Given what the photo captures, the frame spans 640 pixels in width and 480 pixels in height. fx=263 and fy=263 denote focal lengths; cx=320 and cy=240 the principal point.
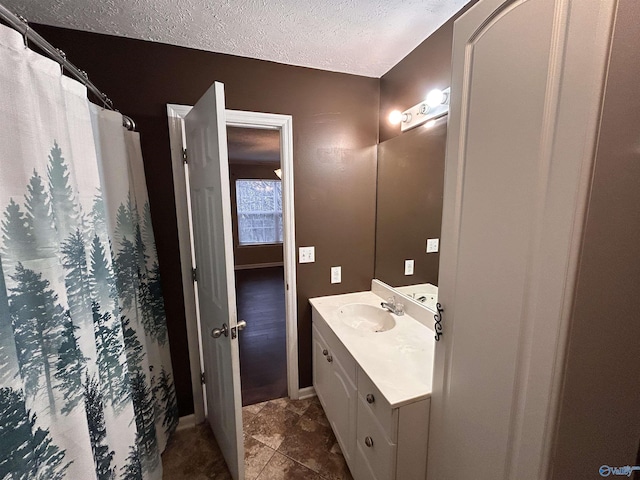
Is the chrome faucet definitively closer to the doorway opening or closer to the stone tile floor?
the stone tile floor

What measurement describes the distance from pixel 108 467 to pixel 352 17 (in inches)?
89.3

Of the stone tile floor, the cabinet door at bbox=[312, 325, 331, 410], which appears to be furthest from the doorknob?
the stone tile floor

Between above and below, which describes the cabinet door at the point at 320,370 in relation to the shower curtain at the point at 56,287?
below

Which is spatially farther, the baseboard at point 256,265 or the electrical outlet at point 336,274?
the baseboard at point 256,265

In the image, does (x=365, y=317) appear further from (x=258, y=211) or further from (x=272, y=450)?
A: (x=258, y=211)

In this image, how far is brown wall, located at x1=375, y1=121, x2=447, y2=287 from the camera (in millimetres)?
1514

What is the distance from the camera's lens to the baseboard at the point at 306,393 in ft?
6.88

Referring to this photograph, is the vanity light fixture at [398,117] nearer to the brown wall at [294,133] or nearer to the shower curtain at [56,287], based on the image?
the brown wall at [294,133]

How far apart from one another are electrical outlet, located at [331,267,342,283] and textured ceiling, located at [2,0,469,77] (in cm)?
145

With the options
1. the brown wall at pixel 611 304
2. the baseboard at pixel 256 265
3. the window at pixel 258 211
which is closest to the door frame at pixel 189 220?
the brown wall at pixel 611 304

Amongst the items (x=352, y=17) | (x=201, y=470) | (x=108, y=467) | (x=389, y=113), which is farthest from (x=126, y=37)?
(x=201, y=470)

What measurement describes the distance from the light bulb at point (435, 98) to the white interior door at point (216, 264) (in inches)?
42.5

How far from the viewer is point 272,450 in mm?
1641

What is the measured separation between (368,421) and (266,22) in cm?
203
